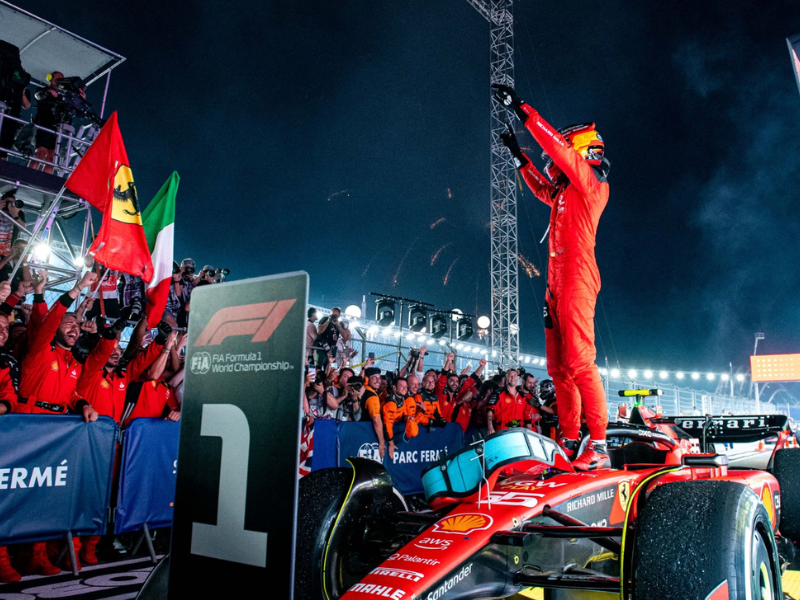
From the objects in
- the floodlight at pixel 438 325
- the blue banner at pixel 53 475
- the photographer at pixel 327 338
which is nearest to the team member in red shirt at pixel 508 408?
the photographer at pixel 327 338

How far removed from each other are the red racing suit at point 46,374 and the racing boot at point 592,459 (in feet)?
13.0

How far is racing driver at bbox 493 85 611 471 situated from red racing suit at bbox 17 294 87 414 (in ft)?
12.9

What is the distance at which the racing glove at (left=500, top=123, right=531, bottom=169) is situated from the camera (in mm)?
4594

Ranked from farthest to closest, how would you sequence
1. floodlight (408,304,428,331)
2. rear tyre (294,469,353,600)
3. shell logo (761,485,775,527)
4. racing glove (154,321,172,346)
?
floodlight (408,304,428,331), racing glove (154,321,172,346), shell logo (761,485,775,527), rear tyre (294,469,353,600)

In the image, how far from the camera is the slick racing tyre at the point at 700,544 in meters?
2.08

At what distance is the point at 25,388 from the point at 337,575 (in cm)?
357

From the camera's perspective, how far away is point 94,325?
5.84 metres

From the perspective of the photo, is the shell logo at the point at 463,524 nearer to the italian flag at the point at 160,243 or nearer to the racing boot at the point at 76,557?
the racing boot at the point at 76,557

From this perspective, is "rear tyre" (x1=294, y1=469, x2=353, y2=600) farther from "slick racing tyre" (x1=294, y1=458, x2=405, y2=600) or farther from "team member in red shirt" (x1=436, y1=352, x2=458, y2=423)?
"team member in red shirt" (x1=436, y1=352, x2=458, y2=423)

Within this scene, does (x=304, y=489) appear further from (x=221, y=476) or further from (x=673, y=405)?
(x=673, y=405)

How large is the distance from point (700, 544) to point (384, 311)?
1244cm

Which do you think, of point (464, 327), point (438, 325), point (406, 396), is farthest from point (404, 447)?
point (464, 327)

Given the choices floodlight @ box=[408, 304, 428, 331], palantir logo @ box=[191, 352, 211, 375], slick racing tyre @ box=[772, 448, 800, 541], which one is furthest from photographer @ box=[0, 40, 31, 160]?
slick racing tyre @ box=[772, 448, 800, 541]

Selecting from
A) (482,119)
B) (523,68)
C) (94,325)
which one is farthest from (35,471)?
(482,119)
